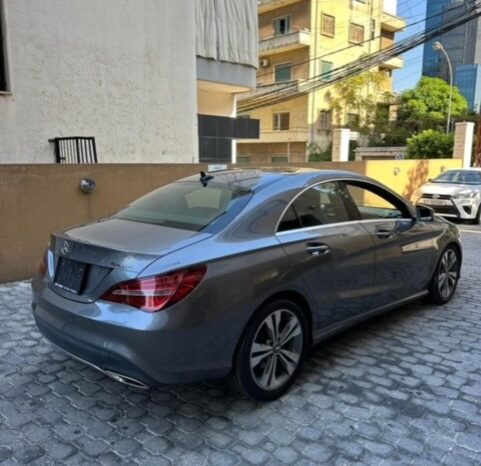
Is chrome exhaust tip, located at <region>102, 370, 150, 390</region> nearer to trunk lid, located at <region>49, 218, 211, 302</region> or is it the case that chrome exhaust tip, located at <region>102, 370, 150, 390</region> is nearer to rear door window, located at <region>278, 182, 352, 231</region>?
trunk lid, located at <region>49, 218, 211, 302</region>

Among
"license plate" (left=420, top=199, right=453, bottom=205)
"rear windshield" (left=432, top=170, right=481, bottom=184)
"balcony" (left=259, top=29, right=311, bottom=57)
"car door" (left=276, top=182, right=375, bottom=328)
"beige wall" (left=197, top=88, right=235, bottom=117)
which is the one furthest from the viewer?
"balcony" (left=259, top=29, right=311, bottom=57)

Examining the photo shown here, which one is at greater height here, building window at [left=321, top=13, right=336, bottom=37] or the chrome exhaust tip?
building window at [left=321, top=13, right=336, bottom=37]

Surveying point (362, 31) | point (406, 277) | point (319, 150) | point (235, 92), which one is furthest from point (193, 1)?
point (362, 31)

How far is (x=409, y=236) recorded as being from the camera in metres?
4.31

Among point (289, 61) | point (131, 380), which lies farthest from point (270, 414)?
point (289, 61)

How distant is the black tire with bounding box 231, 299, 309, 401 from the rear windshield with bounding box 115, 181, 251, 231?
2.31 ft

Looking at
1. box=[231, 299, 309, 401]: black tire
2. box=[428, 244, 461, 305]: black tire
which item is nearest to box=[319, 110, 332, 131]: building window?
box=[428, 244, 461, 305]: black tire

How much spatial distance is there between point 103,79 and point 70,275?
7168 mm

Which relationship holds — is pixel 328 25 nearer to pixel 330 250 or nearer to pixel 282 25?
pixel 282 25

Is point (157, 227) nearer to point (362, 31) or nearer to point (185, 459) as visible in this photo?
point (185, 459)

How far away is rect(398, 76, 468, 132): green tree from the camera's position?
35.4 metres

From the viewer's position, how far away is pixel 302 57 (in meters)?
33.3

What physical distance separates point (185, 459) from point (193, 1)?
411 inches

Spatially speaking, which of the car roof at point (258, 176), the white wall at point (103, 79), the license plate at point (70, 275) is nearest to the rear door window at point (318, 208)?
the car roof at point (258, 176)
